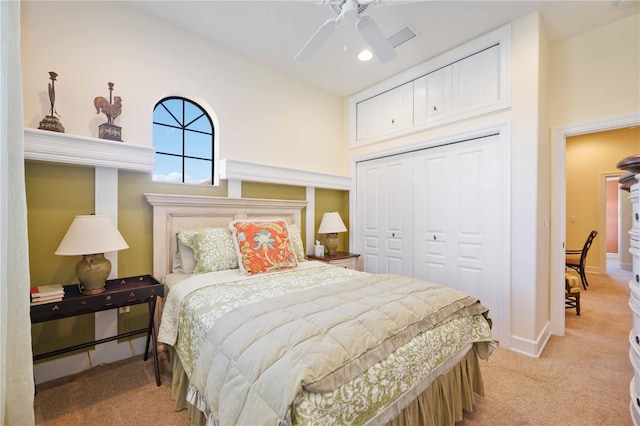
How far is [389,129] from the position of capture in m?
3.53

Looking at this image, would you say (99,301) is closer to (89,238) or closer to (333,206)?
(89,238)

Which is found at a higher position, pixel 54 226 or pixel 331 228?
pixel 54 226

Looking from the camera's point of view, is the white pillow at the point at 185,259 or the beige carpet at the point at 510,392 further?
the white pillow at the point at 185,259

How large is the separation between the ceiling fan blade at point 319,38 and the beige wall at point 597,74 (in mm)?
2462

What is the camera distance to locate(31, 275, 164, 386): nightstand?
5.45ft

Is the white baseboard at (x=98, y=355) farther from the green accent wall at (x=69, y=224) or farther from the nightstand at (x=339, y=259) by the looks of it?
the nightstand at (x=339, y=259)

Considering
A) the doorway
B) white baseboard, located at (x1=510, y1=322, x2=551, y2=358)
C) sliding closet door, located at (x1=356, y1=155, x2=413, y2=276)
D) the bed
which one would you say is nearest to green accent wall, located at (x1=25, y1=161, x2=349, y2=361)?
the bed

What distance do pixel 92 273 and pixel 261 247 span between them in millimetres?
1171

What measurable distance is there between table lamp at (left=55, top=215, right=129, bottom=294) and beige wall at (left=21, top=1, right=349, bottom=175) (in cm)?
83

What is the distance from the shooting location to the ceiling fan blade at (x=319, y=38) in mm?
1880

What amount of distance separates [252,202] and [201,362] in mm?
1912

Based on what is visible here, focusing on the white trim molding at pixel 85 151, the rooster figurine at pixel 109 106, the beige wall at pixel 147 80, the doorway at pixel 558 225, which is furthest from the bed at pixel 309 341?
the doorway at pixel 558 225

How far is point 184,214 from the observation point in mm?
2566

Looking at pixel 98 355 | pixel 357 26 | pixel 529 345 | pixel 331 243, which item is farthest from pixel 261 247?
pixel 529 345
